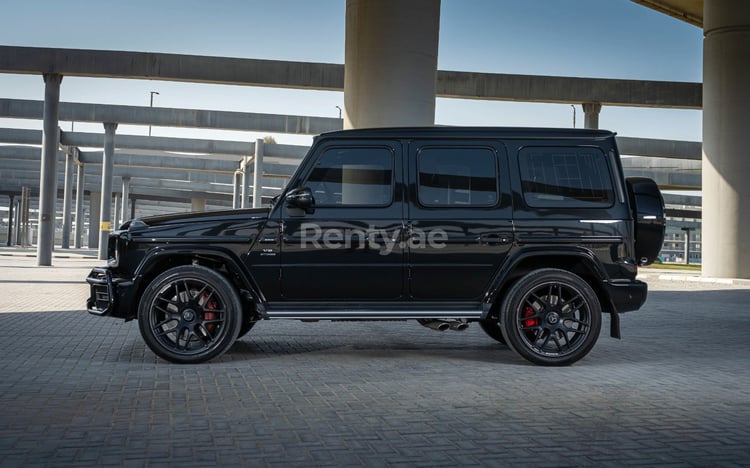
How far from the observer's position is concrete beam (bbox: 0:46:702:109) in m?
25.9

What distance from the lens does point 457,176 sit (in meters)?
7.43

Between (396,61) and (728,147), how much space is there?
14.2 meters

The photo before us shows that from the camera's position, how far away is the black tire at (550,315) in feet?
23.8

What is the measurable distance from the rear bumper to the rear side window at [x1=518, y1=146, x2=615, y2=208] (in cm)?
75

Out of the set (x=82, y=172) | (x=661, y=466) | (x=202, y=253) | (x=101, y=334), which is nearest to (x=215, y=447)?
(x=661, y=466)

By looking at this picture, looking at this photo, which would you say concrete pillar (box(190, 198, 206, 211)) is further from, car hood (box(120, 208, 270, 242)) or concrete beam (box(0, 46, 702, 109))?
car hood (box(120, 208, 270, 242))

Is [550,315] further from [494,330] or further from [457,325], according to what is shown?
[494,330]

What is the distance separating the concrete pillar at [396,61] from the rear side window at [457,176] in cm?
615

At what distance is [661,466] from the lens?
403 cm

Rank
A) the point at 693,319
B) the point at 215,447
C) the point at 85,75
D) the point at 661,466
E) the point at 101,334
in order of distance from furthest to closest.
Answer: the point at 85,75 → the point at 693,319 → the point at 101,334 → the point at 215,447 → the point at 661,466

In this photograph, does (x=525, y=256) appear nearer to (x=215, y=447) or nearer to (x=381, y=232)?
(x=381, y=232)

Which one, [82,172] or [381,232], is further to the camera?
[82,172]

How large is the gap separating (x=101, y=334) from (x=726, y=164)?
783 inches

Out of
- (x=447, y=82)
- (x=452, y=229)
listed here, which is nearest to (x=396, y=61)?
(x=452, y=229)
